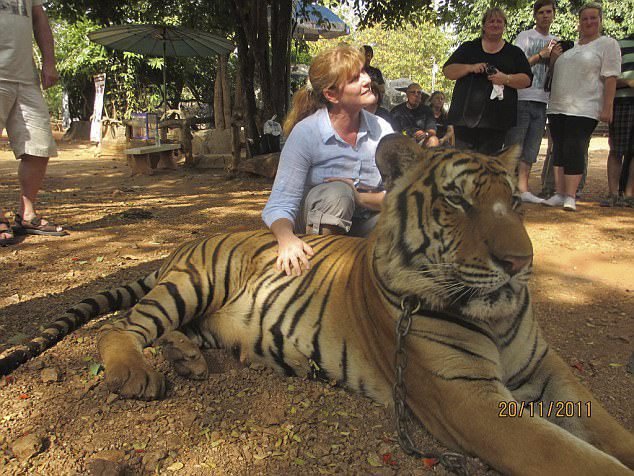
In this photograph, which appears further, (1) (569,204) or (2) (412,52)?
(2) (412,52)

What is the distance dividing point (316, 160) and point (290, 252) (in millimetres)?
834

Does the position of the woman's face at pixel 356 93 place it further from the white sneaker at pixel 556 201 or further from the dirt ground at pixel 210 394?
the white sneaker at pixel 556 201

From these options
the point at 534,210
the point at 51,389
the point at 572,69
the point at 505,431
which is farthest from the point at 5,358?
the point at 572,69

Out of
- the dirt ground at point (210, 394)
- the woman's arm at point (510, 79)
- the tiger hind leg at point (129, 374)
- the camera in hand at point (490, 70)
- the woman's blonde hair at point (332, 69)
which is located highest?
the camera in hand at point (490, 70)

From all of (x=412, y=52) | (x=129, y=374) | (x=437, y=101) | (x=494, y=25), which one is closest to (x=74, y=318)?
(x=129, y=374)

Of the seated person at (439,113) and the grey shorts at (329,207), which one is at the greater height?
the seated person at (439,113)

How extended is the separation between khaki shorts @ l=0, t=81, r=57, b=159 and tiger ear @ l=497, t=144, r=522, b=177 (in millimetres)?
4501

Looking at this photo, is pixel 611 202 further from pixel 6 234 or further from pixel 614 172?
pixel 6 234

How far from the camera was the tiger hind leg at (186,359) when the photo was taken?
255cm

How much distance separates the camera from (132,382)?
2316 mm

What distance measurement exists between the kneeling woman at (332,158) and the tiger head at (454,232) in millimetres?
914

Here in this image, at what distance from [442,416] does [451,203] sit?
825mm

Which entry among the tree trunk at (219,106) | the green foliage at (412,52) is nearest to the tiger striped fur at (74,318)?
the tree trunk at (219,106)

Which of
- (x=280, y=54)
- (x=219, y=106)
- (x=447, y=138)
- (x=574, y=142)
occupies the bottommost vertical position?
(x=574, y=142)
